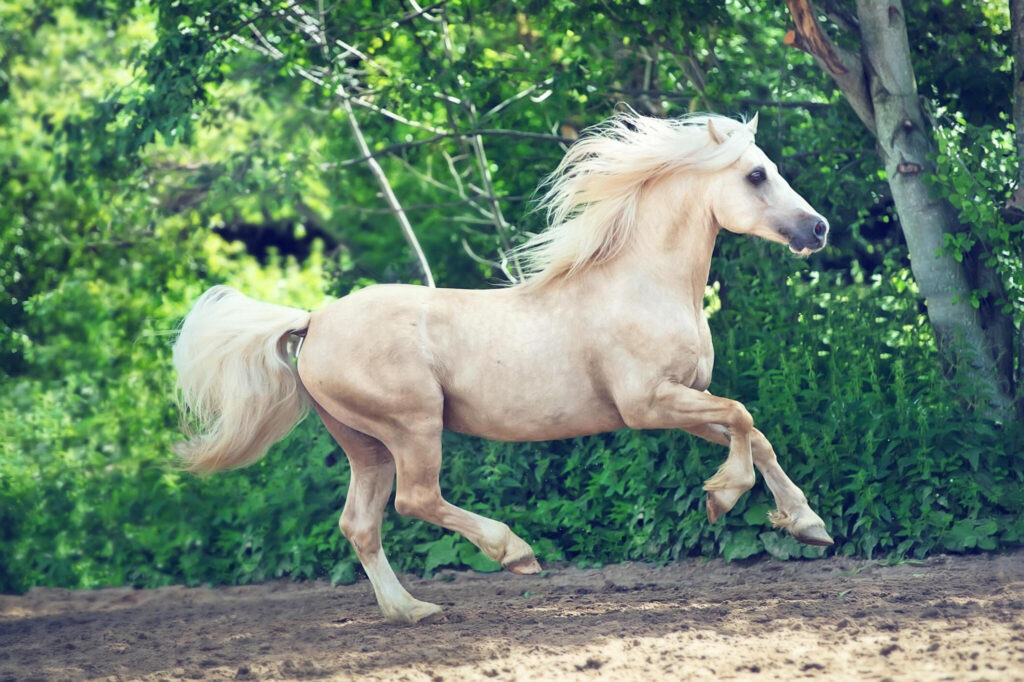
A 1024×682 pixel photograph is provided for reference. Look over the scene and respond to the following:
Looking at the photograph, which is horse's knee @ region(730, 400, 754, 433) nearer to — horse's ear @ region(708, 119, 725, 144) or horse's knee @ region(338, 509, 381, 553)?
horse's ear @ region(708, 119, 725, 144)

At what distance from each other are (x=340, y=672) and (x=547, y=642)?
2.75 feet

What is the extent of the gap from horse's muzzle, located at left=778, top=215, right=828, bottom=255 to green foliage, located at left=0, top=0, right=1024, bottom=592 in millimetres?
1411

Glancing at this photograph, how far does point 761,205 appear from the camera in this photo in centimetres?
488

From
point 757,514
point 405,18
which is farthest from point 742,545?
point 405,18

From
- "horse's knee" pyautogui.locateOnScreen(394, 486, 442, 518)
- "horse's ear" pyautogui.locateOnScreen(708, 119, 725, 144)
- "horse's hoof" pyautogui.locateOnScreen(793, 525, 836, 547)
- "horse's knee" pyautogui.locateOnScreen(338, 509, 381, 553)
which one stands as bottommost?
"horse's knee" pyautogui.locateOnScreen(338, 509, 381, 553)

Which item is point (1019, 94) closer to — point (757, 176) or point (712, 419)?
point (757, 176)

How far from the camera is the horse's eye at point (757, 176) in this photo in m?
4.89

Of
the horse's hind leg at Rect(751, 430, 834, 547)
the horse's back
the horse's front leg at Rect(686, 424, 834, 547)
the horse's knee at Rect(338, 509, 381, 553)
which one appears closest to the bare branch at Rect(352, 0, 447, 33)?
the horse's back

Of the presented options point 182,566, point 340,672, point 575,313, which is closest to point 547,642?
point 340,672

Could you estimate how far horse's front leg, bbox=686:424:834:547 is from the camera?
5000 millimetres

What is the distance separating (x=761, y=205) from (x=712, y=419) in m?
0.95

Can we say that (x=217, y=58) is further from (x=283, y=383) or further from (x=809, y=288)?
(x=809, y=288)

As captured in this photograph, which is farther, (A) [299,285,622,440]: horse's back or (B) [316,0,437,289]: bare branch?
(B) [316,0,437,289]: bare branch

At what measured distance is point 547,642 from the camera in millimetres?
4602
